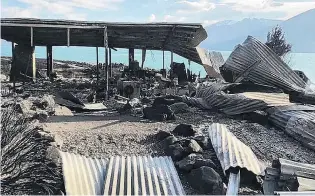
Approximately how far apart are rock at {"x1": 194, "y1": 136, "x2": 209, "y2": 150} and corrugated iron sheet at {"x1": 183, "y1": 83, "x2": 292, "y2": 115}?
3.30 m

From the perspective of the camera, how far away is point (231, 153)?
734 cm

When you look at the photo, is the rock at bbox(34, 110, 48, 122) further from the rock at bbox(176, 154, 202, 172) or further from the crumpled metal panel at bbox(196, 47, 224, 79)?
the crumpled metal panel at bbox(196, 47, 224, 79)

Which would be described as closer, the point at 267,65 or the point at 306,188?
the point at 306,188

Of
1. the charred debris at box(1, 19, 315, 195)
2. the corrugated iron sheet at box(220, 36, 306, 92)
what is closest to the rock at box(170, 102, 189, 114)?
the charred debris at box(1, 19, 315, 195)

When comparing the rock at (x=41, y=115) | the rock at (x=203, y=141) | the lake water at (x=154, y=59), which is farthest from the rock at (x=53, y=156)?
the lake water at (x=154, y=59)

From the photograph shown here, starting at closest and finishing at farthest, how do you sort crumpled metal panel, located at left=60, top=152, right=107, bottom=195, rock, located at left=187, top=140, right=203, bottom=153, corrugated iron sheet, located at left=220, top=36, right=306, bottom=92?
crumpled metal panel, located at left=60, top=152, right=107, bottom=195 → rock, located at left=187, top=140, right=203, bottom=153 → corrugated iron sheet, located at left=220, top=36, right=306, bottom=92

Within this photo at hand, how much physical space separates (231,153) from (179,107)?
495cm

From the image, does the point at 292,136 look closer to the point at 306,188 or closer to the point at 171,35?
the point at 306,188

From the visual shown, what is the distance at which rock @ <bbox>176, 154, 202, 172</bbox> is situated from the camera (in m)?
6.95

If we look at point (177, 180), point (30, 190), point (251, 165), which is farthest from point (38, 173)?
point (251, 165)

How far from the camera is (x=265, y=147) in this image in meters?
8.73

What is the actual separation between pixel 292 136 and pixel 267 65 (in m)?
5.39

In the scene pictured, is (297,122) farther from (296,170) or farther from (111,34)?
(111,34)

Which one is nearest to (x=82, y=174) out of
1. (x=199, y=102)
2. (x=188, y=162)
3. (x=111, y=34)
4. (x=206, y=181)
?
(x=188, y=162)
